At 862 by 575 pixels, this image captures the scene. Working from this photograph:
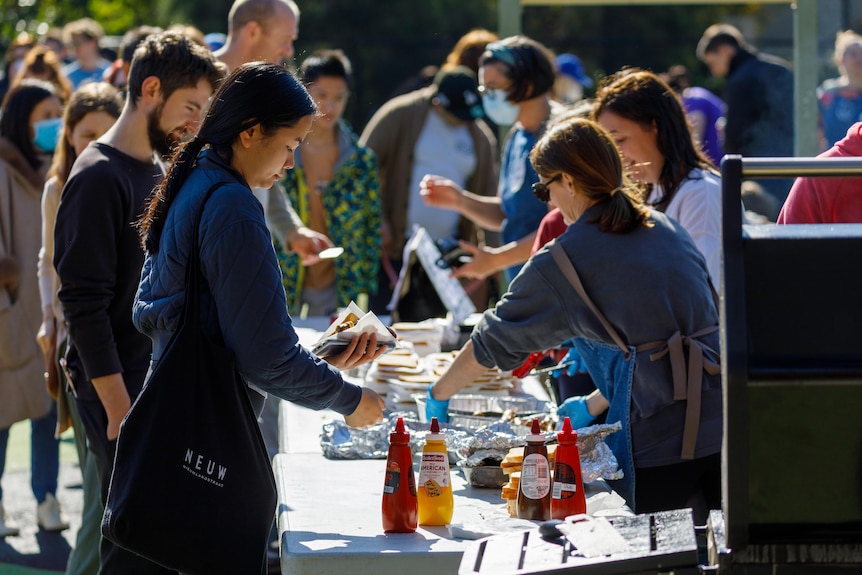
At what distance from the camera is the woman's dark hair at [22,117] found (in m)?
5.50

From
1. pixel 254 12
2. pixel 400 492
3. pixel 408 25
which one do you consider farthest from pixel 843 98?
pixel 408 25

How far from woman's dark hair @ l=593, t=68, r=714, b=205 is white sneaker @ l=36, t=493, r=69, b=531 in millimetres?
3184

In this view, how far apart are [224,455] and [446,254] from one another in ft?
8.83

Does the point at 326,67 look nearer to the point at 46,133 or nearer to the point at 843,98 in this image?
the point at 46,133

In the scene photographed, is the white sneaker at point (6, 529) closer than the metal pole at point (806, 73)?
Yes

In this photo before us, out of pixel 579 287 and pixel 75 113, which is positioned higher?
pixel 75 113

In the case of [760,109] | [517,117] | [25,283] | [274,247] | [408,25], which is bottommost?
[25,283]

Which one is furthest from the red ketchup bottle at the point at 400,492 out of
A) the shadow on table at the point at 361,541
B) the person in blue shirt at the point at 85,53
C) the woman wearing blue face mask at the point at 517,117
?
the person in blue shirt at the point at 85,53

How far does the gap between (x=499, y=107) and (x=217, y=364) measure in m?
3.13

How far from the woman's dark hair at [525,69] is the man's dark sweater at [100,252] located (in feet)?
7.38

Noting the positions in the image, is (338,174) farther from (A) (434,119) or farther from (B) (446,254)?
(B) (446,254)

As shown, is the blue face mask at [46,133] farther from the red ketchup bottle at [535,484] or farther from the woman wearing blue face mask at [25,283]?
the red ketchup bottle at [535,484]

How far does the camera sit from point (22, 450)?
7105 mm

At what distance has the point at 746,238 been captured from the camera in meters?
1.91
